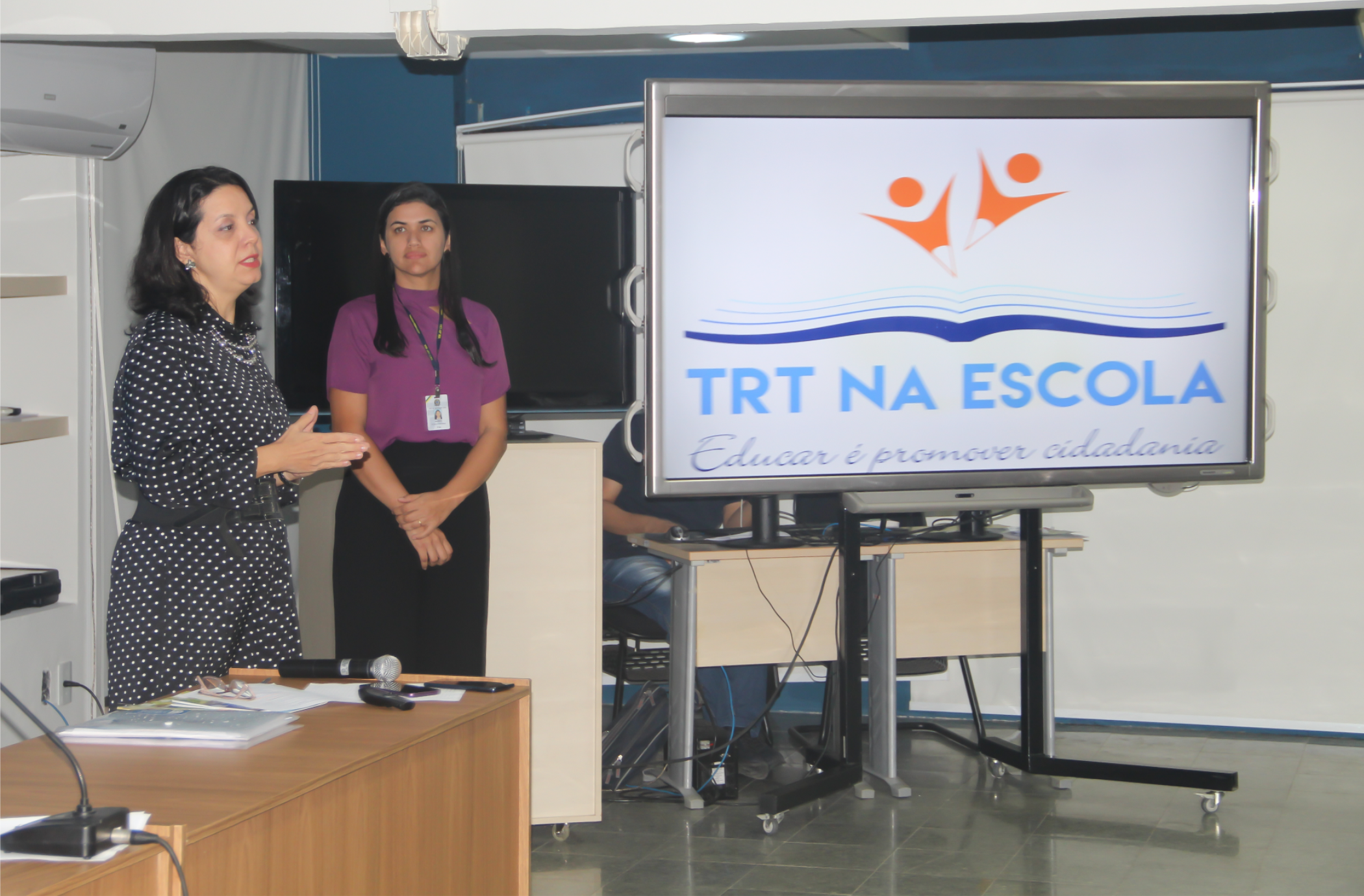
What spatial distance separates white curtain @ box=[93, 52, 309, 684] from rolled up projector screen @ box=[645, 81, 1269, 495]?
155 cm

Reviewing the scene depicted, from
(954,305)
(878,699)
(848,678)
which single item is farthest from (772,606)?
(954,305)

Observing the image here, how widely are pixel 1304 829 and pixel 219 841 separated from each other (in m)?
2.94

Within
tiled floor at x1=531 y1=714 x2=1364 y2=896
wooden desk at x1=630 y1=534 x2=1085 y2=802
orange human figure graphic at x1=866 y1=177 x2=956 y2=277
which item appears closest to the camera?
tiled floor at x1=531 y1=714 x2=1364 y2=896

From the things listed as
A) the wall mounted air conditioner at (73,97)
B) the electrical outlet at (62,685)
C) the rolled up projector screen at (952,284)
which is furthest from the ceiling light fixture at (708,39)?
the electrical outlet at (62,685)

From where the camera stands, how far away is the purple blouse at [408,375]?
10.0 ft

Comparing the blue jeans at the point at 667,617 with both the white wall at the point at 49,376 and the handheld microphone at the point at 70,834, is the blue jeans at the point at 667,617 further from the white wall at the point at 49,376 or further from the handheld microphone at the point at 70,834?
the handheld microphone at the point at 70,834

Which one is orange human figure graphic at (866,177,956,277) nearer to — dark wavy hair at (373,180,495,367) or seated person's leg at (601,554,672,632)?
dark wavy hair at (373,180,495,367)

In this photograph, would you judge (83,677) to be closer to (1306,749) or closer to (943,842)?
(943,842)

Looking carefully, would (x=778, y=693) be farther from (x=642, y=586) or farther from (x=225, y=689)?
(x=225, y=689)

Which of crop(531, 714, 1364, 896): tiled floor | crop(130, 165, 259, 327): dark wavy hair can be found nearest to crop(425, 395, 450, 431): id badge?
crop(130, 165, 259, 327): dark wavy hair

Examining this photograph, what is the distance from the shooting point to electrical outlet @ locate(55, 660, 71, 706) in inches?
128

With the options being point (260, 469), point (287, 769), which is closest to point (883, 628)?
point (260, 469)

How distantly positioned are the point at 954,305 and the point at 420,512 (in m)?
1.50

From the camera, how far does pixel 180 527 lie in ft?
7.00
